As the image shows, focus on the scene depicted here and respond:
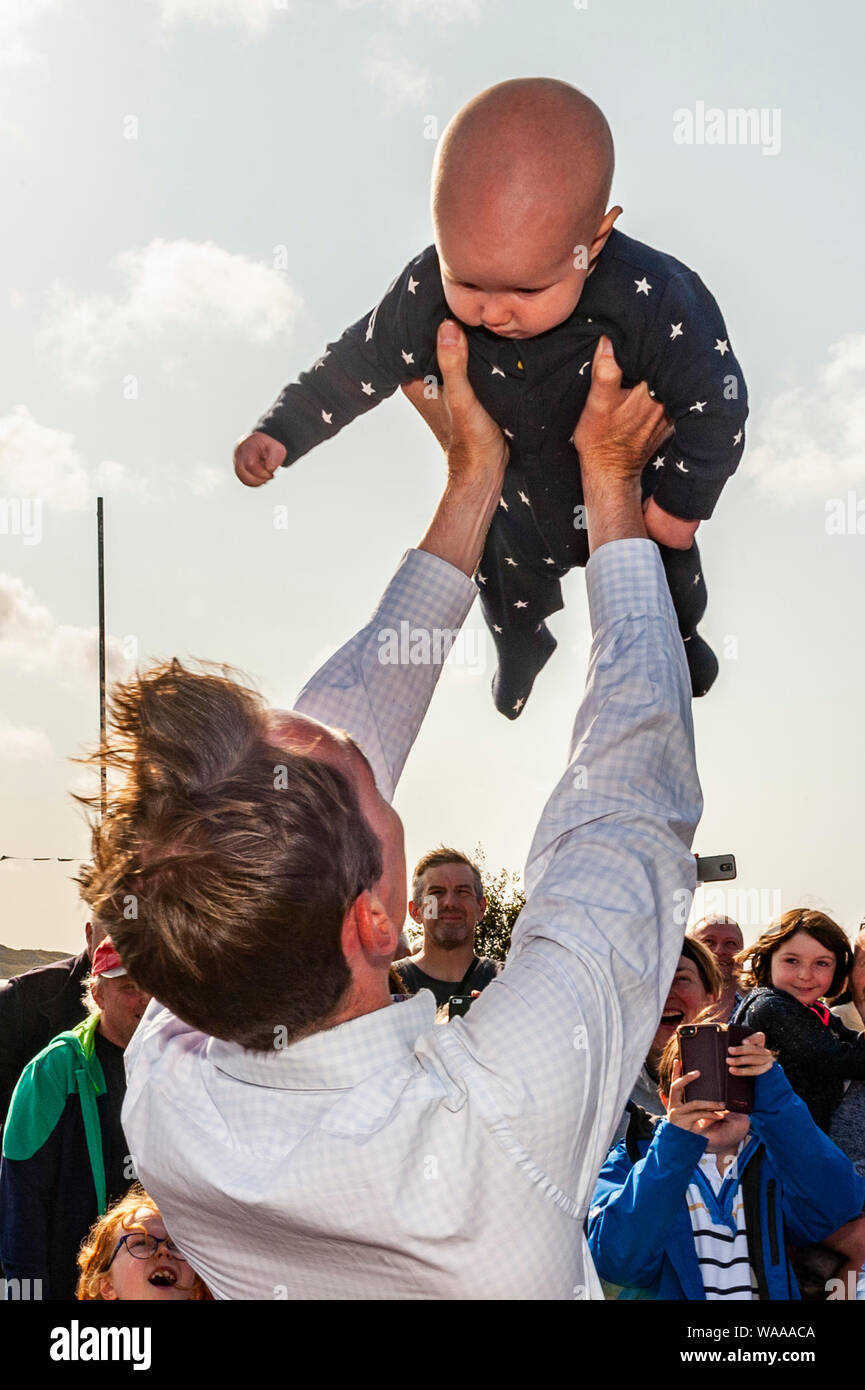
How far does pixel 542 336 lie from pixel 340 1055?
1.18 m

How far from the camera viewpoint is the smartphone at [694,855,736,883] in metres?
3.81

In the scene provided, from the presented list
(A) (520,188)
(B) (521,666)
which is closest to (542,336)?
(A) (520,188)

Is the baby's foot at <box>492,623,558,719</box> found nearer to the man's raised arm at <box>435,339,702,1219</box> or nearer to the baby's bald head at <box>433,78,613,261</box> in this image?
the baby's bald head at <box>433,78,613,261</box>

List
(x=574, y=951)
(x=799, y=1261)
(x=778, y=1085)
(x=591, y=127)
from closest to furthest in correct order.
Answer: (x=574, y=951), (x=591, y=127), (x=778, y=1085), (x=799, y=1261)

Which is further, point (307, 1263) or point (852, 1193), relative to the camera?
point (852, 1193)

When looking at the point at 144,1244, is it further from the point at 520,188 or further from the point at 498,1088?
the point at 520,188

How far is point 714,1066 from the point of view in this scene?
238 centimetres

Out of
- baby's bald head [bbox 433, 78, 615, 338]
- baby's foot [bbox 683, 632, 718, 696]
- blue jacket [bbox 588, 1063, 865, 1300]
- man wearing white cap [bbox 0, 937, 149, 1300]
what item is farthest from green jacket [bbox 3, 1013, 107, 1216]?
baby's bald head [bbox 433, 78, 615, 338]

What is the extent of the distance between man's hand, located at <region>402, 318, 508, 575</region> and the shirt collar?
2.18 ft

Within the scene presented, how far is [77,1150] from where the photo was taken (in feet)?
9.09

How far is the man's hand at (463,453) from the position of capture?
1792 mm
